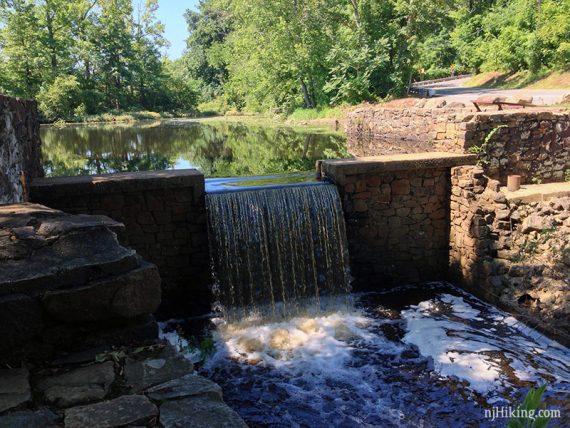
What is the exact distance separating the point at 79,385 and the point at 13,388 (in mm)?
259

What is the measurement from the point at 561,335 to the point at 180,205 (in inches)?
181

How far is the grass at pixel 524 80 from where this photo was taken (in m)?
20.0

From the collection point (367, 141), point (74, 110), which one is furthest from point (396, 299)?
point (74, 110)

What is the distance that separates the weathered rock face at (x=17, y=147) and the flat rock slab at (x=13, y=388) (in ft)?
8.38

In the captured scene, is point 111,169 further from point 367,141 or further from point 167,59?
point 167,59

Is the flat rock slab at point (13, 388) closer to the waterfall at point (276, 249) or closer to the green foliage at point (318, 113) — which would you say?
the waterfall at point (276, 249)

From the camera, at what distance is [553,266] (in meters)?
6.09

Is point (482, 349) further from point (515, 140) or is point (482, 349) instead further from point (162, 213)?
point (162, 213)

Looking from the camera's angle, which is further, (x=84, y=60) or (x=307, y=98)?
(x=84, y=60)

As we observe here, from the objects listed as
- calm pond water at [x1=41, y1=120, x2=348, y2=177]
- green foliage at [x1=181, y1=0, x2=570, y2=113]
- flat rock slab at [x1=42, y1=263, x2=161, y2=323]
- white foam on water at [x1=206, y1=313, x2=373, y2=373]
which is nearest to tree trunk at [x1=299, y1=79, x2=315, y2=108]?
green foliage at [x1=181, y1=0, x2=570, y2=113]

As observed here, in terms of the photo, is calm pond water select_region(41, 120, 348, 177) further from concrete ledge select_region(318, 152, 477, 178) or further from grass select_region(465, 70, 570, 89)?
grass select_region(465, 70, 570, 89)

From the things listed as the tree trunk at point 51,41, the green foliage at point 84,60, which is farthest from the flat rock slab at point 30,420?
the tree trunk at point 51,41

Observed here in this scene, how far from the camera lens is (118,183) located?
585cm

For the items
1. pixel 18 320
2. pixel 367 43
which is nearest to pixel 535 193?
pixel 18 320
